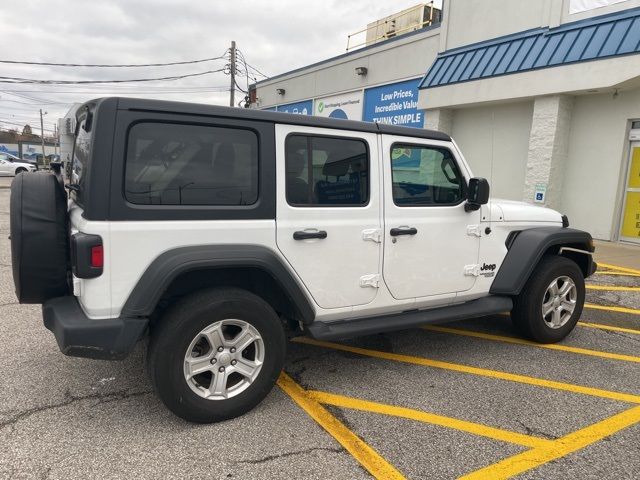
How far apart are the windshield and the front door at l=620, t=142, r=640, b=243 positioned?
10.6 m

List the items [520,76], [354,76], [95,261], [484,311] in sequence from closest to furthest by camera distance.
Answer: [95,261] < [484,311] < [520,76] < [354,76]

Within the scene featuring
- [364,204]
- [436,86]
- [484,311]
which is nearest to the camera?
[364,204]

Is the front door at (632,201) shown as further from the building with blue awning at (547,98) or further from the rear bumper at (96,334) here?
the rear bumper at (96,334)

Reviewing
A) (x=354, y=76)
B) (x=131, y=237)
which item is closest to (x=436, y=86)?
(x=354, y=76)

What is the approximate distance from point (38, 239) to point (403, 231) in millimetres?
2386

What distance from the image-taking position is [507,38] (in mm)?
11773

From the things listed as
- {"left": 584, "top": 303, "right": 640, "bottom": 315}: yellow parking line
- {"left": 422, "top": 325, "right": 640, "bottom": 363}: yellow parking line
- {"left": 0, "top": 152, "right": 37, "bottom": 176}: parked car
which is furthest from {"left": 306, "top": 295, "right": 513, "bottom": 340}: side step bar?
{"left": 0, "top": 152, "right": 37, "bottom": 176}: parked car

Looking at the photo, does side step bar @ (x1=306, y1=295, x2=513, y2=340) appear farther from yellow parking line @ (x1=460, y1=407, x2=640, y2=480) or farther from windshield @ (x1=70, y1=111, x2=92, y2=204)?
windshield @ (x1=70, y1=111, x2=92, y2=204)

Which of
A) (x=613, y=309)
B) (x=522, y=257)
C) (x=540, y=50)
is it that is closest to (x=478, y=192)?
(x=522, y=257)

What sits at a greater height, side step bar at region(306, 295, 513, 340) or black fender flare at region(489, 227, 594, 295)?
black fender flare at region(489, 227, 594, 295)

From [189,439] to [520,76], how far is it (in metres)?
11.0

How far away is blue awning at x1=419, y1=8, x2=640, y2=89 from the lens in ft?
30.3

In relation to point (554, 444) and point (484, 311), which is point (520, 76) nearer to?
point (484, 311)

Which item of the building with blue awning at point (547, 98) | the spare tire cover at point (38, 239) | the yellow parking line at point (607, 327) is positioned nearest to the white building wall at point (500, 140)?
the building with blue awning at point (547, 98)
